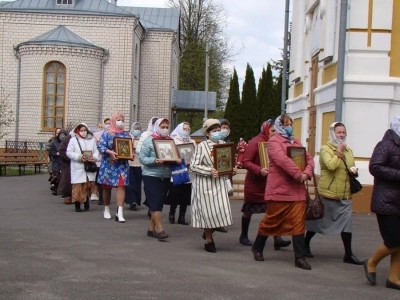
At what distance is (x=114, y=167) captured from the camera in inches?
504

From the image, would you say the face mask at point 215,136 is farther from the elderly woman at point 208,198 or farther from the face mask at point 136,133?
the face mask at point 136,133

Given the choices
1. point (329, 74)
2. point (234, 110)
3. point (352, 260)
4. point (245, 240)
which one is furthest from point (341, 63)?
point (234, 110)

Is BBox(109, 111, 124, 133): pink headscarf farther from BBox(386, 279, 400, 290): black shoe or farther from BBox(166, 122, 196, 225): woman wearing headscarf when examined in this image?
BBox(386, 279, 400, 290): black shoe

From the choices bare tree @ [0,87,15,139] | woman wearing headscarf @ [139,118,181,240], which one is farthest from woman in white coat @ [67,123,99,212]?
bare tree @ [0,87,15,139]

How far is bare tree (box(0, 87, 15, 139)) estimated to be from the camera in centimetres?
3344

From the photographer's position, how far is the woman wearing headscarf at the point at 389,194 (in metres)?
7.53

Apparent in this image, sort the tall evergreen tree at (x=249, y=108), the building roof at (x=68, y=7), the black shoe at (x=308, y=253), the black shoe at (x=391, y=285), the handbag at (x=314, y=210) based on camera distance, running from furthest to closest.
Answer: the tall evergreen tree at (x=249, y=108)
the building roof at (x=68, y=7)
the black shoe at (x=308, y=253)
the handbag at (x=314, y=210)
the black shoe at (x=391, y=285)

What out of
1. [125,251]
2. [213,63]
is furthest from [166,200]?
[213,63]

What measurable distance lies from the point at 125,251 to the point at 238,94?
39.0m

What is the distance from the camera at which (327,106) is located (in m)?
16.7

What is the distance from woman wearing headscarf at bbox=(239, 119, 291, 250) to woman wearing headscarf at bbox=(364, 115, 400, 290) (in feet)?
8.10

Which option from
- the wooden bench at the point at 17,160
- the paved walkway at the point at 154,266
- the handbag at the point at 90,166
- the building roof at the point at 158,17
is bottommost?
the paved walkway at the point at 154,266

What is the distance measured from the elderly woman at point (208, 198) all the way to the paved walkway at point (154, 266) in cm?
40

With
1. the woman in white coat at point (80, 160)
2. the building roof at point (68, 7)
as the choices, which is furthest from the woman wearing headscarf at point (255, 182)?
the building roof at point (68, 7)
